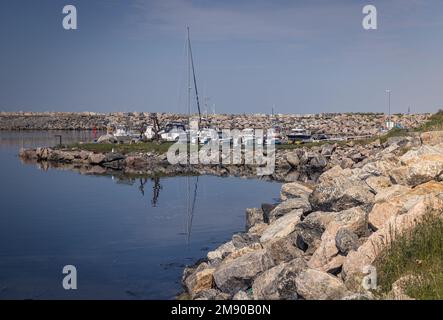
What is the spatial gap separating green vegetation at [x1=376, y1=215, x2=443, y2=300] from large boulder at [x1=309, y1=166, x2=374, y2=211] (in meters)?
3.93

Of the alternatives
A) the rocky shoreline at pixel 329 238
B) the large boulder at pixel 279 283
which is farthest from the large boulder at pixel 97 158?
the large boulder at pixel 279 283

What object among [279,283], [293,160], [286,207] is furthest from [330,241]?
[293,160]

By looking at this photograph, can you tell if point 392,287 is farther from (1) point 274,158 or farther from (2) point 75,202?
(1) point 274,158

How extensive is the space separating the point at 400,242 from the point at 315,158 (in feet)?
129

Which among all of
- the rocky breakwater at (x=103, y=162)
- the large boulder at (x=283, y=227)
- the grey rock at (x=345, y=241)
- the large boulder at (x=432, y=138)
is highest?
the large boulder at (x=432, y=138)

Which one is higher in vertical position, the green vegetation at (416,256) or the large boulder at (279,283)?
the green vegetation at (416,256)

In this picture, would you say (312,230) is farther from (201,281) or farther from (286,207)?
(286,207)

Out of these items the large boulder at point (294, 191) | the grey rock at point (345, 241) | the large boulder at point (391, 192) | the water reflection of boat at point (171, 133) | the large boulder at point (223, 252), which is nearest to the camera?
the grey rock at point (345, 241)

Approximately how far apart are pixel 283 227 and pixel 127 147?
44207 millimetres

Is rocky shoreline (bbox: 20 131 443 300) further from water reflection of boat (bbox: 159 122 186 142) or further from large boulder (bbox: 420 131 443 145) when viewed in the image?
water reflection of boat (bbox: 159 122 186 142)

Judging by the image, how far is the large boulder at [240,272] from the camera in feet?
44.4

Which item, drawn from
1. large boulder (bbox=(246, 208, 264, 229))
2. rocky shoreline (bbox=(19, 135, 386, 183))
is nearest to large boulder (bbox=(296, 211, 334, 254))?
large boulder (bbox=(246, 208, 264, 229))

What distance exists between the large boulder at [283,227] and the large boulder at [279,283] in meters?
2.94

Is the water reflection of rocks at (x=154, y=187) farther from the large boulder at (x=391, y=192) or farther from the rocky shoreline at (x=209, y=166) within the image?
the large boulder at (x=391, y=192)
